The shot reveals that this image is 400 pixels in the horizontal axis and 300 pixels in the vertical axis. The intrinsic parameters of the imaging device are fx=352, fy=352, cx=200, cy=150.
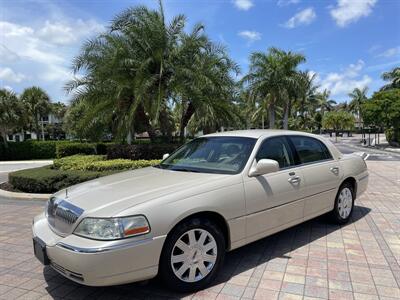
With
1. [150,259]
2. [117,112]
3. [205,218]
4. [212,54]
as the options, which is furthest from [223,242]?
A: [212,54]

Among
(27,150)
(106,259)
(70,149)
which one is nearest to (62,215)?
(106,259)

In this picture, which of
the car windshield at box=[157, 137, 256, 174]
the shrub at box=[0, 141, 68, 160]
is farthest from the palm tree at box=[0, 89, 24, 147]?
the car windshield at box=[157, 137, 256, 174]

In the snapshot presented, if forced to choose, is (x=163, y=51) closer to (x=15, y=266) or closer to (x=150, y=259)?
(x=15, y=266)

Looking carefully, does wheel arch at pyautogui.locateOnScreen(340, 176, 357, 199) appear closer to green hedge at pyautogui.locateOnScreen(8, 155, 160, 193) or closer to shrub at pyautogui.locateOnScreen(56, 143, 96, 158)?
green hedge at pyautogui.locateOnScreen(8, 155, 160, 193)

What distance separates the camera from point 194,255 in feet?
11.3

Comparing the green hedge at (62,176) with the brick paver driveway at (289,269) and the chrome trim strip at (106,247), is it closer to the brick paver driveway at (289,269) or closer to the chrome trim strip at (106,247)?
the brick paver driveway at (289,269)

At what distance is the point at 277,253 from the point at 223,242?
1.15 metres

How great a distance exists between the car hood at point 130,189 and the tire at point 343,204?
249 cm

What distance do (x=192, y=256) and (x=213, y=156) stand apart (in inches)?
56.7

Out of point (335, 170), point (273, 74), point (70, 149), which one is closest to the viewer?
point (335, 170)

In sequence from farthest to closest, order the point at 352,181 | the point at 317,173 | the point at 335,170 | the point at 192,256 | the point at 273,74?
1. the point at 273,74
2. the point at 352,181
3. the point at 335,170
4. the point at 317,173
5. the point at 192,256

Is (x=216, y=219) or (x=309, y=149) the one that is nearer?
(x=216, y=219)

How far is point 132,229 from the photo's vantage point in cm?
301

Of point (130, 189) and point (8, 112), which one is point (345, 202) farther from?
point (8, 112)
